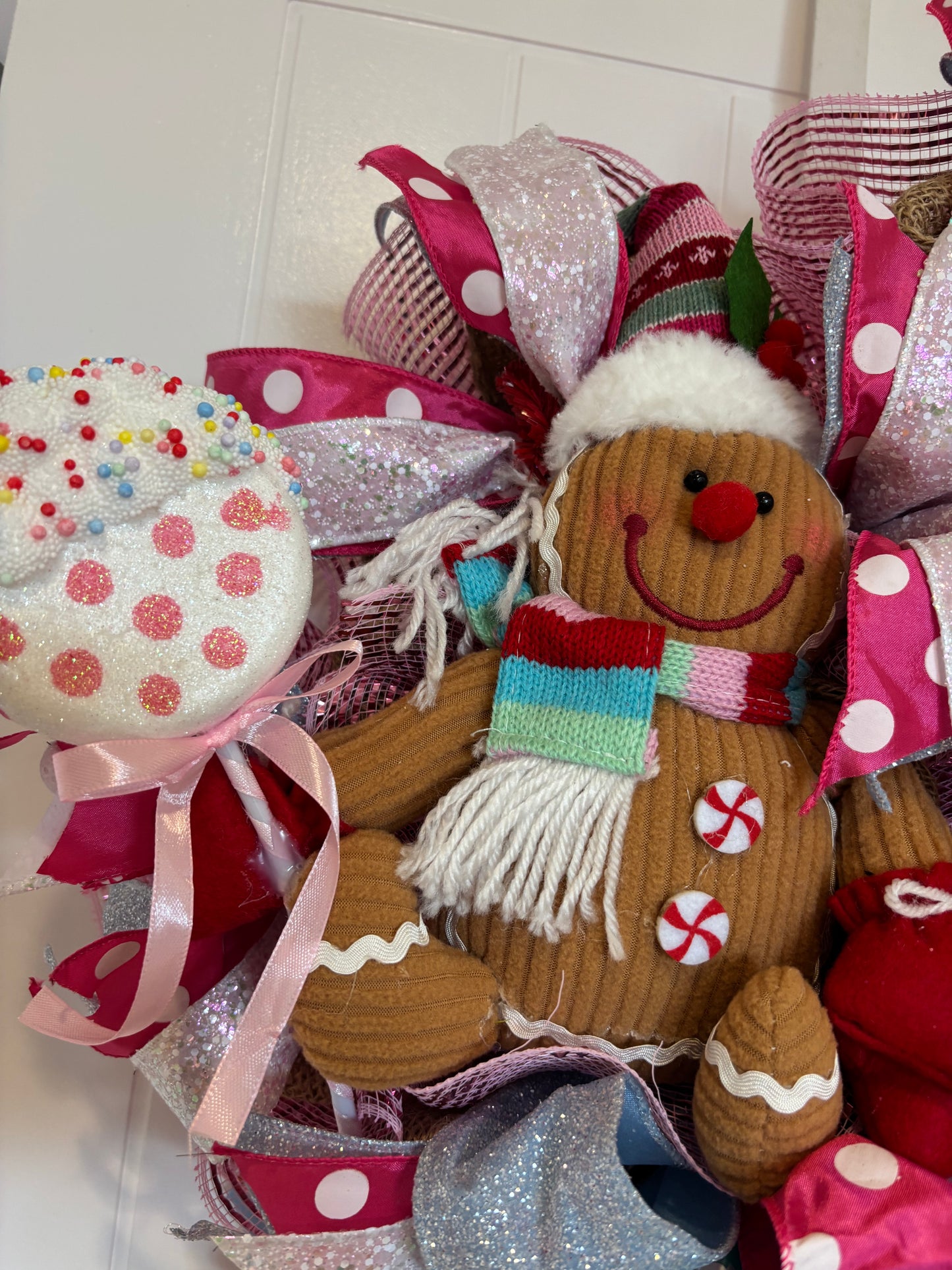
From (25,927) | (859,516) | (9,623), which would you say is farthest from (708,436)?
(25,927)

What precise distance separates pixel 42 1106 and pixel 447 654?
0.46 meters

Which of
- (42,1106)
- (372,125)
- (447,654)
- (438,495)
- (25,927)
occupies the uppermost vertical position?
(372,125)

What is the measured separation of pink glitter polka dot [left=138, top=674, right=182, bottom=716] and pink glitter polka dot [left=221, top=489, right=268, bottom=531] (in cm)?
10

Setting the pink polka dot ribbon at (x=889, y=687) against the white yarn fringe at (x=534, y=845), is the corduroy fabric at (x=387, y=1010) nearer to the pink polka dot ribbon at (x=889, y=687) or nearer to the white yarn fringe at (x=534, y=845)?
the white yarn fringe at (x=534, y=845)

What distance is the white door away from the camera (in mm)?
896

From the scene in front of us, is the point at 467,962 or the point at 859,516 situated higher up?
the point at 859,516

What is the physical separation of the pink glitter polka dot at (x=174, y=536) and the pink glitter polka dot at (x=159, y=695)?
2.7 inches

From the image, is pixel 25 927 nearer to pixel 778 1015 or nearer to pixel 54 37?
pixel 778 1015

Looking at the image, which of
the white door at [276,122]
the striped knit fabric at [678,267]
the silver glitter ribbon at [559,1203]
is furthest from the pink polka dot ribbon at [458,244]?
the silver glitter ribbon at [559,1203]

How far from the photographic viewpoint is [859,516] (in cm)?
74

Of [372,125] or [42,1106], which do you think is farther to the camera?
[372,125]

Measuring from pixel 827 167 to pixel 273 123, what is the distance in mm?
509

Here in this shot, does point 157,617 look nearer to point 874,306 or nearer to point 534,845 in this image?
point 534,845

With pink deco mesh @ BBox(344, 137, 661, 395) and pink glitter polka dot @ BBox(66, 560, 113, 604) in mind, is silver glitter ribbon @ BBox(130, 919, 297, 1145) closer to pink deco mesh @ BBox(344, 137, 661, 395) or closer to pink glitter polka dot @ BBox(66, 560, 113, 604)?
pink glitter polka dot @ BBox(66, 560, 113, 604)
